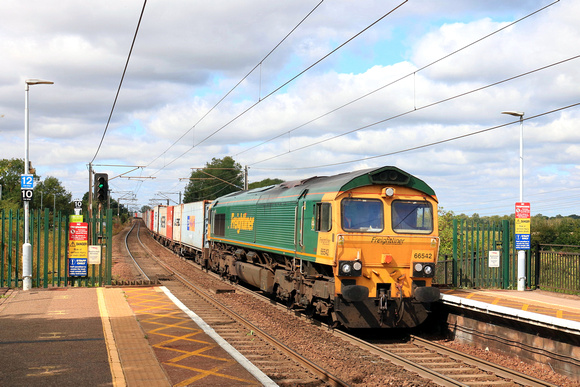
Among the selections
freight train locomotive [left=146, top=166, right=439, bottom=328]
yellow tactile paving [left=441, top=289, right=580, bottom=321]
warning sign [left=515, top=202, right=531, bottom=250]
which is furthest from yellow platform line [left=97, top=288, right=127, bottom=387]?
warning sign [left=515, top=202, right=531, bottom=250]

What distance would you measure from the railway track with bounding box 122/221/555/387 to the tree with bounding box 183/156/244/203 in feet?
288

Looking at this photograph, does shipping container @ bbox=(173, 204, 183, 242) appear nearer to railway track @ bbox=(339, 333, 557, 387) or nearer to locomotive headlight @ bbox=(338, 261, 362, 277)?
locomotive headlight @ bbox=(338, 261, 362, 277)

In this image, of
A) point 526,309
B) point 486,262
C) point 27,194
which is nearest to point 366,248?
point 526,309

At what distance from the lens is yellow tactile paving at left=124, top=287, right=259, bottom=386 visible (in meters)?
7.72

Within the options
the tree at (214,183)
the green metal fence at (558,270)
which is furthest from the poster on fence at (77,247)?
the tree at (214,183)

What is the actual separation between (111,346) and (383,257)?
559 cm

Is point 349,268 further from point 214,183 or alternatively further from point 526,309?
point 214,183

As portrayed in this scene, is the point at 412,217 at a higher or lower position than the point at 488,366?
higher

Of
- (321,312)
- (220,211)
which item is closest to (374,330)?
(321,312)

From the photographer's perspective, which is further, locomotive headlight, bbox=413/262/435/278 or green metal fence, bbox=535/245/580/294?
green metal fence, bbox=535/245/580/294

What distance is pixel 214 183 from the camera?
104 m

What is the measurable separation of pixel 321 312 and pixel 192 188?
324ft

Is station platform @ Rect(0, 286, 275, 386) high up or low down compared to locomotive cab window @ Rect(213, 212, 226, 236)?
down

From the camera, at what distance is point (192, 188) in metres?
109
